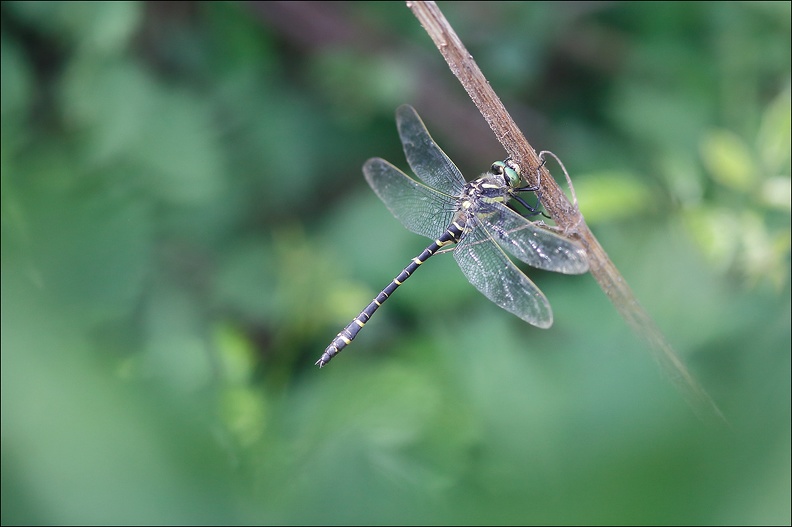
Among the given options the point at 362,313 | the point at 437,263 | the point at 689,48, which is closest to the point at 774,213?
the point at 689,48

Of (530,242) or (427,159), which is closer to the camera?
(530,242)

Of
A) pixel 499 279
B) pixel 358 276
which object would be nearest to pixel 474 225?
pixel 499 279

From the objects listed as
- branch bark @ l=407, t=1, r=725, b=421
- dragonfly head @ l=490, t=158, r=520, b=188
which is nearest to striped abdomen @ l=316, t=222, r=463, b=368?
dragonfly head @ l=490, t=158, r=520, b=188

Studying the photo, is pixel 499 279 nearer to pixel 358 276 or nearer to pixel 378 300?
pixel 378 300

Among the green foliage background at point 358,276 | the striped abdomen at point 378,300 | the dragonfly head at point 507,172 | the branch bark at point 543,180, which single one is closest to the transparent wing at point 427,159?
the striped abdomen at point 378,300

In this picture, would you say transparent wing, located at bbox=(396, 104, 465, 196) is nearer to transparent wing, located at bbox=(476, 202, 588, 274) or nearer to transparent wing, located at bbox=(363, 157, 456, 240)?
transparent wing, located at bbox=(363, 157, 456, 240)

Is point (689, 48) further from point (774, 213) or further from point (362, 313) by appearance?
point (362, 313)
